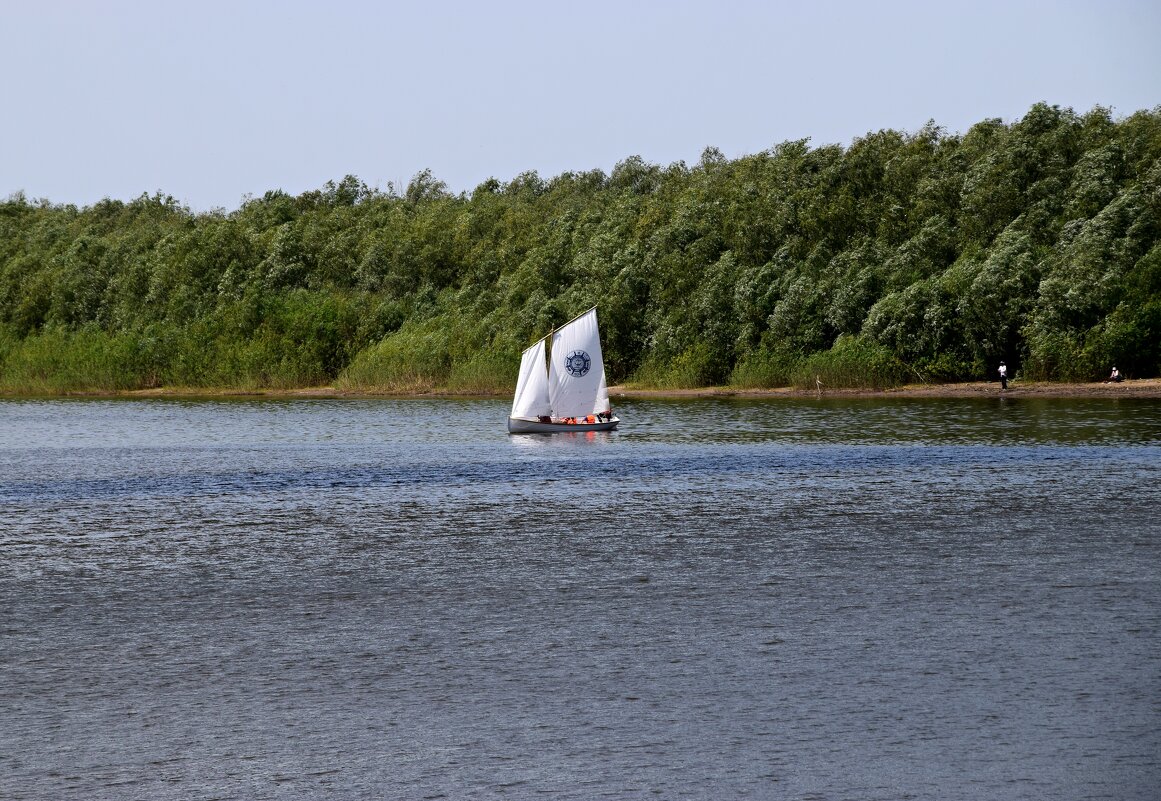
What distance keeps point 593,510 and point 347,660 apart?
20.2m

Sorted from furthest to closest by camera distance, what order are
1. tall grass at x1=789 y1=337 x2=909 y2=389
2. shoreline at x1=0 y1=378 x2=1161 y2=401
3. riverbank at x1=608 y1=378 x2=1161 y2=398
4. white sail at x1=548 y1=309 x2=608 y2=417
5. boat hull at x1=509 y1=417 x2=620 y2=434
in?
tall grass at x1=789 y1=337 x2=909 y2=389
shoreline at x1=0 y1=378 x2=1161 y2=401
riverbank at x1=608 y1=378 x2=1161 y2=398
boat hull at x1=509 y1=417 x2=620 y2=434
white sail at x1=548 y1=309 x2=608 y2=417

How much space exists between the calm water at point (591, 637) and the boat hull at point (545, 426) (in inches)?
927

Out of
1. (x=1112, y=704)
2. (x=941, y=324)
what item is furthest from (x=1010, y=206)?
(x=1112, y=704)

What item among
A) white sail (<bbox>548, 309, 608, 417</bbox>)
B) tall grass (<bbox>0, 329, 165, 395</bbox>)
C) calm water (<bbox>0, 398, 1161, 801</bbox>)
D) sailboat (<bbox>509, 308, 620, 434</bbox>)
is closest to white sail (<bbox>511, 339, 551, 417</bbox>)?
sailboat (<bbox>509, 308, 620, 434</bbox>)

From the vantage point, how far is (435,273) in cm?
15638

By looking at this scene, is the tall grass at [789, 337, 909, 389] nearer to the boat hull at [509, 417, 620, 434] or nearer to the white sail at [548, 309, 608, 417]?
the white sail at [548, 309, 608, 417]

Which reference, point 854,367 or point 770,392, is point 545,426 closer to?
point 854,367

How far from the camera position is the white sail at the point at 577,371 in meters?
72.4

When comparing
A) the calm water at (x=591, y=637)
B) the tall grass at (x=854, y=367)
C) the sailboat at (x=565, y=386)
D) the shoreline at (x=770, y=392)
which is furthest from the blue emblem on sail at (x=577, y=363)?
the tall grass at (x=854, y=367)

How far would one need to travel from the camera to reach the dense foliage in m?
103

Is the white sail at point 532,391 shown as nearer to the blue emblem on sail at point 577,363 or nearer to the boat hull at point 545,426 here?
the boat hull at point 545,426

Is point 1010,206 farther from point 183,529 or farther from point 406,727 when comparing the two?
point 406,727

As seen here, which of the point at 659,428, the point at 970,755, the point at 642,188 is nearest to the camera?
the point at 970,755

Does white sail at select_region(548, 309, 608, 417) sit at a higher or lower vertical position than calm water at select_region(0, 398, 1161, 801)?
higher
